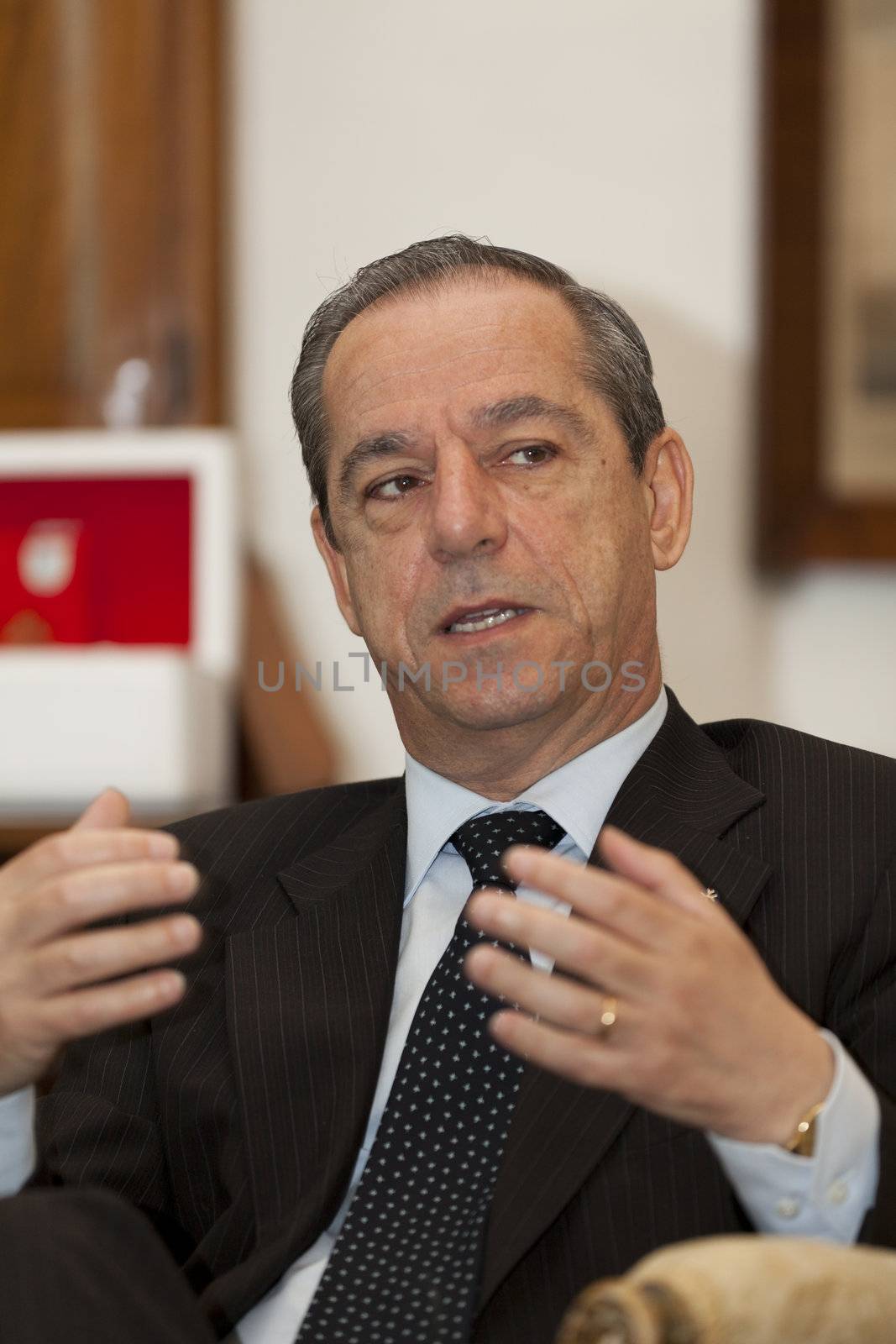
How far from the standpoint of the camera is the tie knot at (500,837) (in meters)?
1.39

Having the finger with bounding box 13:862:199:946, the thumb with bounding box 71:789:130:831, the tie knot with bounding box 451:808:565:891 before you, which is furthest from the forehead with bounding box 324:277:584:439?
the finger with bounding box 13:862:199:946

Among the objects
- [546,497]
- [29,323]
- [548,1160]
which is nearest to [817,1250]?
[548,1160]

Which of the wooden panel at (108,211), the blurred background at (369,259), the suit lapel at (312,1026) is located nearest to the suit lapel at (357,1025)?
the suit lapel at (312,1026)

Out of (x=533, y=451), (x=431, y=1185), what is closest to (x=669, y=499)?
(x=533, y=451)

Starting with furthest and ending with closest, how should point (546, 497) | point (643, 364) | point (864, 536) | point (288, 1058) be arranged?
point (864, 536) → point (643, 364) → point (546, 497) → point (288, 1058)

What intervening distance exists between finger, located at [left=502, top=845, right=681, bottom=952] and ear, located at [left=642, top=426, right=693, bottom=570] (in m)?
0.72

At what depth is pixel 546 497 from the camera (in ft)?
4.80

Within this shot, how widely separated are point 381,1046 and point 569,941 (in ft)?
1.58

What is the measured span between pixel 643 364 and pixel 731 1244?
3.20 ft

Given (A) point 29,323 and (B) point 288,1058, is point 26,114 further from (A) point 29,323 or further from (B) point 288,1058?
(B) point 288,1058

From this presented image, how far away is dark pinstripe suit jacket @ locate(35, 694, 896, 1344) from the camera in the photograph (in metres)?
1.17

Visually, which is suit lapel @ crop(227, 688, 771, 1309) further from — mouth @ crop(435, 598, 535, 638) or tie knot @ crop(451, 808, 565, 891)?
mouth @ crop(435, 598, 535, 638)

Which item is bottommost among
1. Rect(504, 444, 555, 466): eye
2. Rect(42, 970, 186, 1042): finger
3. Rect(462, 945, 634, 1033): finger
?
Rect(42, 970, 186, 1042): finger

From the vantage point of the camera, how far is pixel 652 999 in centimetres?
93
